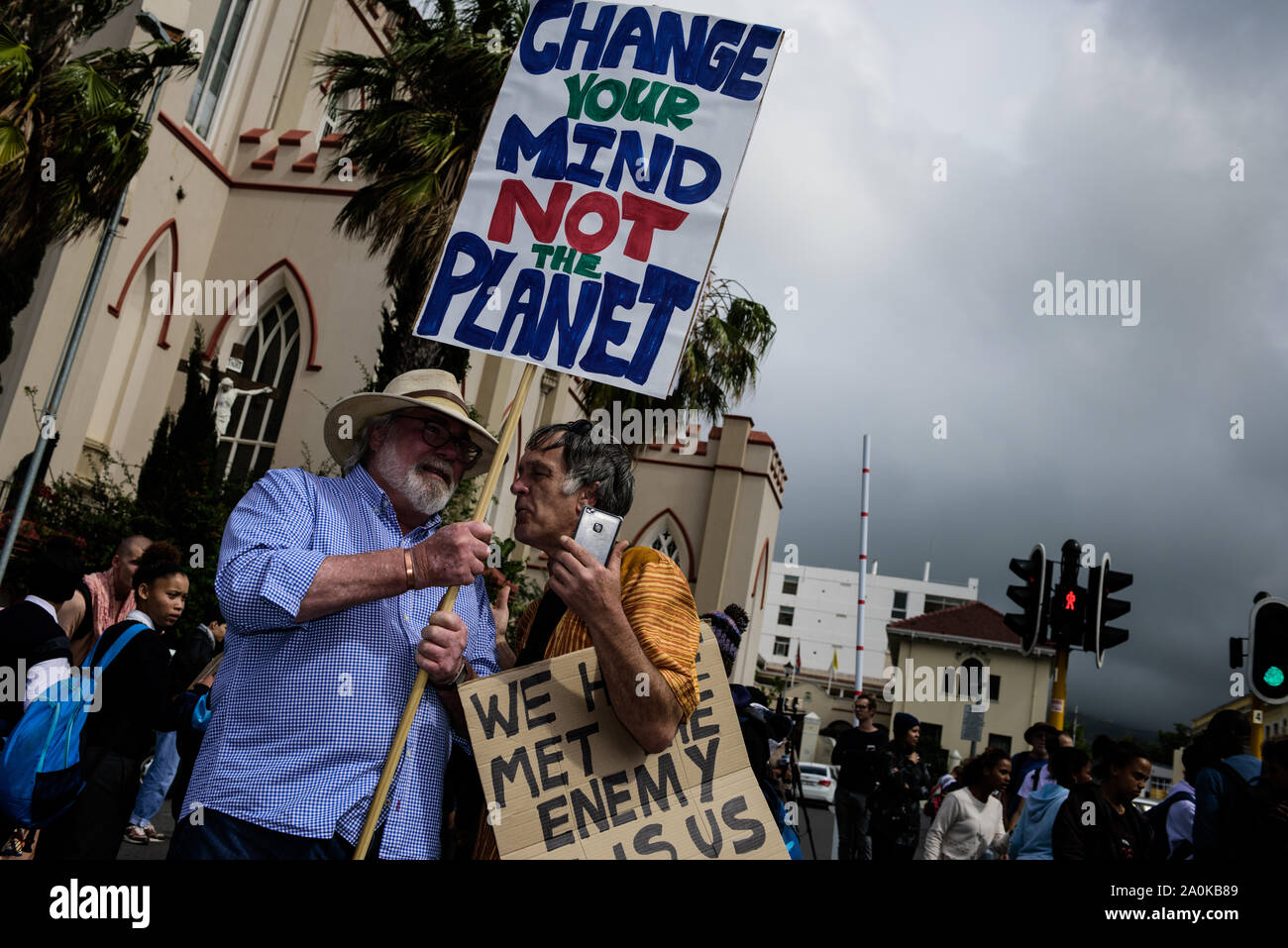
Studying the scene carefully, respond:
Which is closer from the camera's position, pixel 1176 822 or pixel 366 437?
pixel 366 437

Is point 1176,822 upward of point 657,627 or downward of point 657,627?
downward

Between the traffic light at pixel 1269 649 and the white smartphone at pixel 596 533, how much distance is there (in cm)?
636

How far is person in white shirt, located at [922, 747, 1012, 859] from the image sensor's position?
7.74m

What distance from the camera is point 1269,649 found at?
7098mm

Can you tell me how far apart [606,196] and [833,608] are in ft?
294

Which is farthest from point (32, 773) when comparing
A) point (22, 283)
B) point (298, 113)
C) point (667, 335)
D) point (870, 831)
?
point (298, 113)

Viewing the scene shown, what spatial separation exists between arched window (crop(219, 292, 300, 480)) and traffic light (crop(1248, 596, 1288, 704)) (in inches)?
601

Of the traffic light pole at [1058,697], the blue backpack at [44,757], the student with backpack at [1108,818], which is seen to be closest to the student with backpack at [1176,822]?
the student with backpack at [1108,818]

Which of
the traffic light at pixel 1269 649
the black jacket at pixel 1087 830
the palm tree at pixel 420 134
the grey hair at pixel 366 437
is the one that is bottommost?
the black jacket at pixel 1087 830

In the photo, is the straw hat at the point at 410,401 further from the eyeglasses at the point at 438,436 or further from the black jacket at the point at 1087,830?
the black jacket at the point at 1087,830

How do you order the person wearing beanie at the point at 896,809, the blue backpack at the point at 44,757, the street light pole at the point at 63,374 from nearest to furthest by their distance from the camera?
the blue backpack at the point at 44,757, the person wearing beanie at the point at 896,809, the street light pole at the point at 63,374

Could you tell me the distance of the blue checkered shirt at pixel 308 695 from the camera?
2209mm

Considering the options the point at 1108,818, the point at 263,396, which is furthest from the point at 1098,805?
the point at 263,396

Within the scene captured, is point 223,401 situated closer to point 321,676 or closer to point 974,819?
point 974,819
